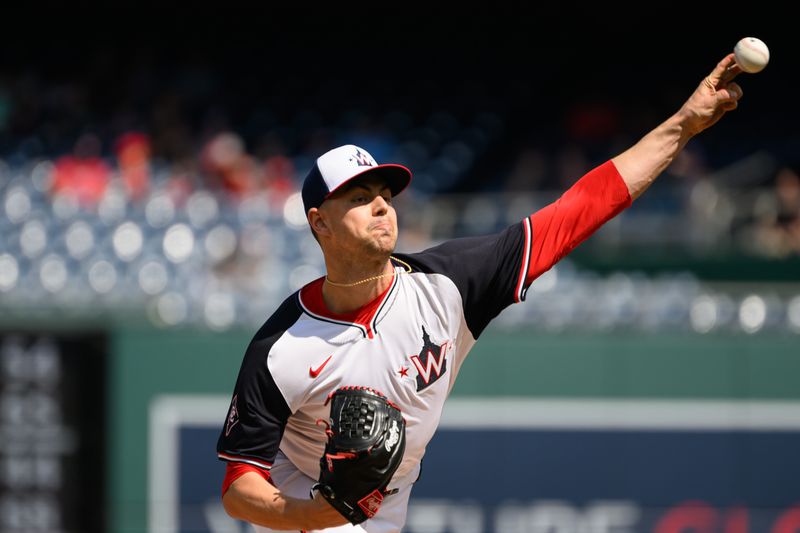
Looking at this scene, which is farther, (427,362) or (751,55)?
(427,362)

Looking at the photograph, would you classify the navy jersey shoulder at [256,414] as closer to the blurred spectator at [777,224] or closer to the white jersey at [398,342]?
the white jersey at [398,342]

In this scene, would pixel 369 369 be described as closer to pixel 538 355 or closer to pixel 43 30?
pixel 538 355

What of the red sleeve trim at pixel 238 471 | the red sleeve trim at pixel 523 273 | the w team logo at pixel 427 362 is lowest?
the red sleeve trim at pixel 238 471

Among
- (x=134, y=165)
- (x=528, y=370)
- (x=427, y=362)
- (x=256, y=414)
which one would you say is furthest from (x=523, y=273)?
(x=134, y=165)

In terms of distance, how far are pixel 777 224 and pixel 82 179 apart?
5169 mm

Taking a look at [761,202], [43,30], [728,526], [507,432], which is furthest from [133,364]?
[43,30]

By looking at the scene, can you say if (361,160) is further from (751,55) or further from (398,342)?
(751,55)

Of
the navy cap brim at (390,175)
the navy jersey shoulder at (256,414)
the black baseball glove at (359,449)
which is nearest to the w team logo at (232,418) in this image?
the navy jersey shoulder at (256,414)

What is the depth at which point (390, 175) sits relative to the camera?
11.2 ft

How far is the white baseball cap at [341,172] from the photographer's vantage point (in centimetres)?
332

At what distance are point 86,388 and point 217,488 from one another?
0.92 meters

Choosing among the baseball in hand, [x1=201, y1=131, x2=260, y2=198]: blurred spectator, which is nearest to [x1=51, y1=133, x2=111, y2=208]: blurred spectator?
[x1=201, y1=131, x2=260, y2=198]: blurred spectator

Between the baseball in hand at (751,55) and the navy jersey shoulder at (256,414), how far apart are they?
146 cm

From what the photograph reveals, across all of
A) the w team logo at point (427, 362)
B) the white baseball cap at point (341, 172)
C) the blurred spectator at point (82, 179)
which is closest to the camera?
the white baseball cap at point (341, 172)
